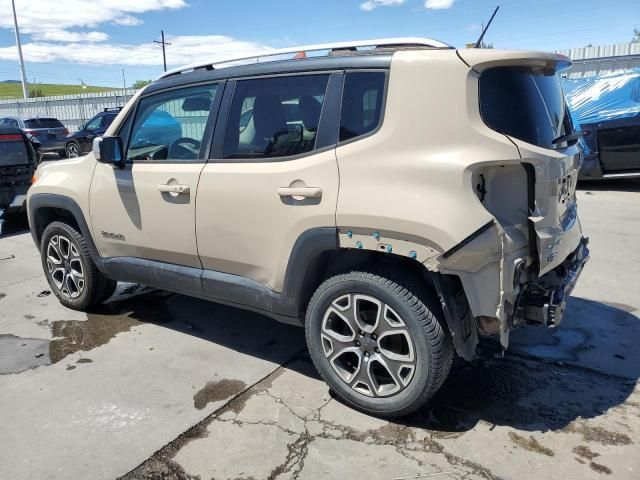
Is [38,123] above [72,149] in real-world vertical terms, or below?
above

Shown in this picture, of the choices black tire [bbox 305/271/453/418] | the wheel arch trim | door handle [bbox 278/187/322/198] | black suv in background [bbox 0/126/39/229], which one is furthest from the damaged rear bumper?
black suv in background [bbox 0/126/39/229]

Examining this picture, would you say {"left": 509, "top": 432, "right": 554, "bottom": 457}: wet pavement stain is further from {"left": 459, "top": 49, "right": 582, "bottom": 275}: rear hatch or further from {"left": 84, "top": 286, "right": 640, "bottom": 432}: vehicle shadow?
{"left": 459, "top": 49, "right": 582, "bottom": 275}: rear hatch

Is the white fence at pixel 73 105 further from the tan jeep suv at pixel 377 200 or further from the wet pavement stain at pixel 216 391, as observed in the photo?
the wet pavement stain at pixel 216 391

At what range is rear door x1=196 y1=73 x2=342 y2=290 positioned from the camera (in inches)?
116

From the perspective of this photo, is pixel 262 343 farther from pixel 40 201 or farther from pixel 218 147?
pixel 40 201

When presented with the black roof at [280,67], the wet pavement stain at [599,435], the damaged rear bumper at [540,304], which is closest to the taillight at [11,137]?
the black roof at [280,67]

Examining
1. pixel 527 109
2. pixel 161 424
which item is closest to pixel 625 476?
pixel 527 109

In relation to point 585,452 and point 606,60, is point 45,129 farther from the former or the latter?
point 585,452

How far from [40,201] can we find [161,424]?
8.46 ft

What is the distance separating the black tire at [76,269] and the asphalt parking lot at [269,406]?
158 millimetres

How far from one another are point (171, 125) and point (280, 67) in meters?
1.06

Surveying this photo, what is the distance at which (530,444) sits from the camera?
2.72 meters

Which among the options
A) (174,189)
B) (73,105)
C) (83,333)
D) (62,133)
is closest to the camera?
(174,189)

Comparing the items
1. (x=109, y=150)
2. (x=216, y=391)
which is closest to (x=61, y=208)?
(x=109, y=150)
